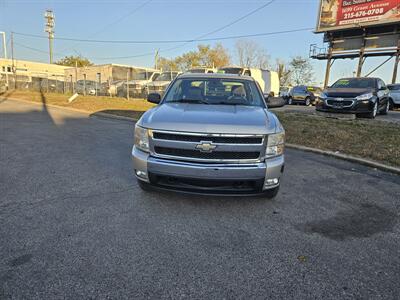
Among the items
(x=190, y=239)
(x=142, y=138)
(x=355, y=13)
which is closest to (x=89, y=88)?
(x=142, y=138)

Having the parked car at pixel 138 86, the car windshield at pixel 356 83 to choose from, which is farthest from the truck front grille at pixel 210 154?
the parked car at pixel 138 86

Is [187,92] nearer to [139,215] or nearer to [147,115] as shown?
[147,115]

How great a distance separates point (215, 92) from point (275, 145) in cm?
166

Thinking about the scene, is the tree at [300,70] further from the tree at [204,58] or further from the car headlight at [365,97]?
the car headlight at [365,97]

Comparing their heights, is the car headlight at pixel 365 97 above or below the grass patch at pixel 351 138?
above

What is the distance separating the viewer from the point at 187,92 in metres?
4.52

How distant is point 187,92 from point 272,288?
10.4 feet

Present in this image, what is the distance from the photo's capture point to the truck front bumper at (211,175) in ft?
10.1

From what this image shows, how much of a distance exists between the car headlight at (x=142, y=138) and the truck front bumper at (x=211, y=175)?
0.10 metres

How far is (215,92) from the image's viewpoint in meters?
4.56

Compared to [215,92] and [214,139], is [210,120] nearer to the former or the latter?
[214,139]

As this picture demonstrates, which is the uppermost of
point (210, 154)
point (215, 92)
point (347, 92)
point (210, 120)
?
point (347, 92)

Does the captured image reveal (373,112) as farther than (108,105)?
No

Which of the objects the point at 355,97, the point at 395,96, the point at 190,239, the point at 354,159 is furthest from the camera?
the point at 395,96
